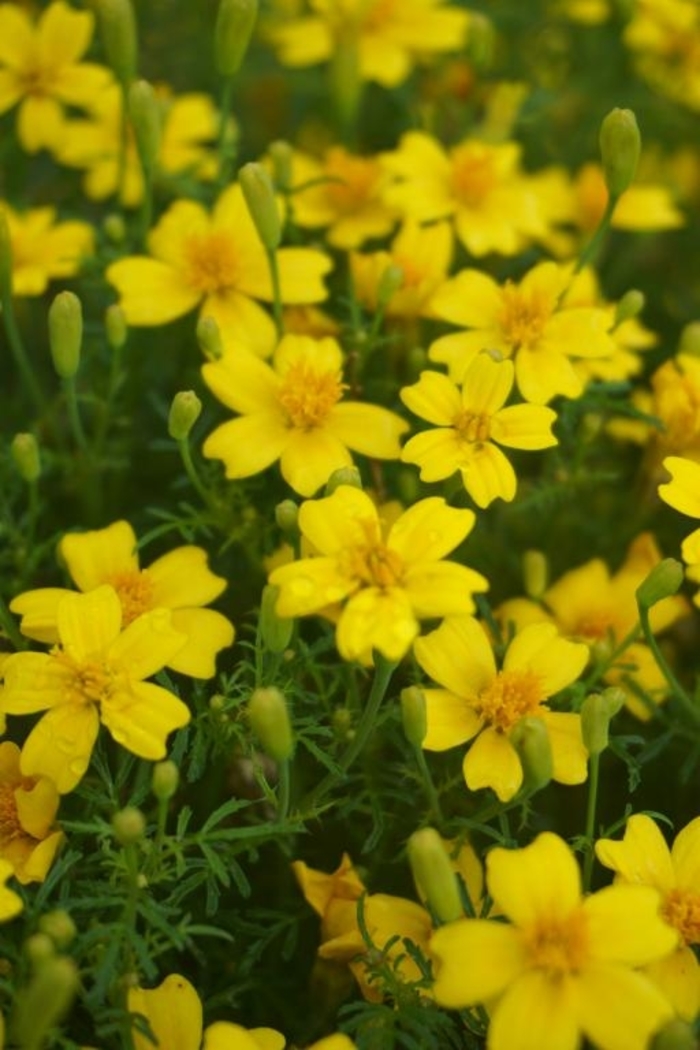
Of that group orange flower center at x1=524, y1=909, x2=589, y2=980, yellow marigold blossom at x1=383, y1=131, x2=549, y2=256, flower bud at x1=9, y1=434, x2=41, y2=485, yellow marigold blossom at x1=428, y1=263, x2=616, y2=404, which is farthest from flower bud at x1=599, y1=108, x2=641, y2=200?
orange flower center at x1=524, y1=909, x2=589, y2=980

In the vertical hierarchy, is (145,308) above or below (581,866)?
above

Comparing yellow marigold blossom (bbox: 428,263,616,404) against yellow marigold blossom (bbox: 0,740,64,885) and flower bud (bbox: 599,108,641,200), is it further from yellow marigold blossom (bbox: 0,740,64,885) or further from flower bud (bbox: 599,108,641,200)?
yellow marigold blossom (bbox: 0,740,64,885)

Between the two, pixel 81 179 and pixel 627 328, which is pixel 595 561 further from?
pixel 81 179

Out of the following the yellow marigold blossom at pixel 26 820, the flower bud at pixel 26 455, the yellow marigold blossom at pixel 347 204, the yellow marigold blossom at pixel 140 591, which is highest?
the yellow marigold blossom at pixel 347 204

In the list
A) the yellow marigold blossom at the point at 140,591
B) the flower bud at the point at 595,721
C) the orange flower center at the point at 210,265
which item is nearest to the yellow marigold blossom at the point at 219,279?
the orange flower center at the point at 210,265

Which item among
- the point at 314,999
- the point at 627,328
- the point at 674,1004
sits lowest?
the point at 314,999

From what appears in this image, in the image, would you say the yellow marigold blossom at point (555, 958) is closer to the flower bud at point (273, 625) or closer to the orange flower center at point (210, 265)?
the flower bud at point (273, 625)

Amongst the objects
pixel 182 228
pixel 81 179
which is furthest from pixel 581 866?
pixel 81 179
